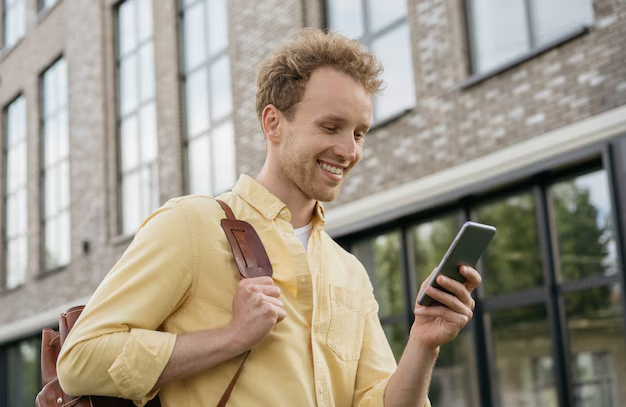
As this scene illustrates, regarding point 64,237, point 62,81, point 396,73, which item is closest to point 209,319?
point 396,73

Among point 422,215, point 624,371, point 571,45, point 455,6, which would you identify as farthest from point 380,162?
point 624,371

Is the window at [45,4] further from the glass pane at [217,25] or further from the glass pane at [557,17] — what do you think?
the glass pane at [557,17]

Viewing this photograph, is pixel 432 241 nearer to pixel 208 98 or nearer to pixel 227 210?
pixel 208 98

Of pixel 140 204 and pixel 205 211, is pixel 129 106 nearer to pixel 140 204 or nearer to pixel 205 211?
pixel 140 204

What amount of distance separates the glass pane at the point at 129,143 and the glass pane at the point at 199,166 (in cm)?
185

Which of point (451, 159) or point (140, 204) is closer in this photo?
point (451, 159)

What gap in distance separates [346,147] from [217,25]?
39.4 feet

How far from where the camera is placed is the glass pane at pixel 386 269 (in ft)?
33.4

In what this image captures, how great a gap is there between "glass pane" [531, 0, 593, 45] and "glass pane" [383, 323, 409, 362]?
3.38 meters

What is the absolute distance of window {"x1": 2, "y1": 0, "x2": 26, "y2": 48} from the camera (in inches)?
833

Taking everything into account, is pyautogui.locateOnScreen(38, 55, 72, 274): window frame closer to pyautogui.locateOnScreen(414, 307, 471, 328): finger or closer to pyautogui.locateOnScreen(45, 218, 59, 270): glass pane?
pyautogui.locateOnScreen(45, 218, 59, 270): glass pane

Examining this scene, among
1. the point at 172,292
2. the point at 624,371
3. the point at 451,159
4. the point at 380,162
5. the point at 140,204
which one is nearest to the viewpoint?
the point at 172,292

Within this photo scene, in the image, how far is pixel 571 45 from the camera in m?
8.12

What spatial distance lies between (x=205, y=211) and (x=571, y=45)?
256 inches
